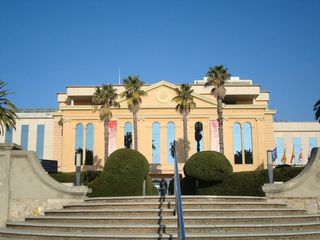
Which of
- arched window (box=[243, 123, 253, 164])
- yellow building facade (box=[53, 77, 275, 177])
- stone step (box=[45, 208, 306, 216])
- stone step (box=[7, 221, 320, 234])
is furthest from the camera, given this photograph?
arched window (box=[243, 123, 253, 164])

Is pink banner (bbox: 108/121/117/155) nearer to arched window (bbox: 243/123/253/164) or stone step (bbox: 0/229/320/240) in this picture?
arched window (bbox: 243/123/253/164)

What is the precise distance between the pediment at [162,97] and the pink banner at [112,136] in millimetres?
3028

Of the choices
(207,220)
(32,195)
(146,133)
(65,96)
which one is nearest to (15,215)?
(32,195)

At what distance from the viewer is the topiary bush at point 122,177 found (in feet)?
65.4

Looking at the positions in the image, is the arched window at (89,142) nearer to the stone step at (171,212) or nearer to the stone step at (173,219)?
the stone step at (171,212)

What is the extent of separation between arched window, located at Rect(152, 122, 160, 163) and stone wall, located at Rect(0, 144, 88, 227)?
110 ft

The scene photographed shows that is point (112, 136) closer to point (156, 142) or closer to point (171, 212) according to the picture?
point (156, 142)

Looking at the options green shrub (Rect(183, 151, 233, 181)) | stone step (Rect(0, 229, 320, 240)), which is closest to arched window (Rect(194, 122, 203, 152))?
green shrub (Rect(183, 151, 233, 181))

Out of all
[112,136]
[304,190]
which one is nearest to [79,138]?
[112,136]

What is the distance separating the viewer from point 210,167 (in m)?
22.6

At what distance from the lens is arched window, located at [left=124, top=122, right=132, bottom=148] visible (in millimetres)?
47866

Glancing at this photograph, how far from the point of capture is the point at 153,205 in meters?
12.3

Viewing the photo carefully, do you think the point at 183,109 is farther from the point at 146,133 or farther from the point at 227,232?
the point at 227,232

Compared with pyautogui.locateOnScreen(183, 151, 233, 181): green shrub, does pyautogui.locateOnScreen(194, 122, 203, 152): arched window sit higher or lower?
higher
